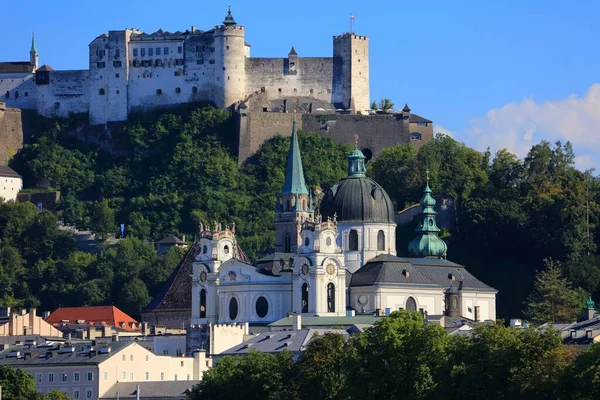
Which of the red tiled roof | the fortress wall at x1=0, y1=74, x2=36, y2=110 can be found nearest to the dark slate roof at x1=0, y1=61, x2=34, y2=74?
the fortress wall at x1=0, y1=74, x2=36, y2=110

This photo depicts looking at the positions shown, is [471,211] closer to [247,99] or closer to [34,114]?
[247,99]

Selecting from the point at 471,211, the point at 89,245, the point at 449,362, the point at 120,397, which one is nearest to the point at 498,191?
the point at 471,211

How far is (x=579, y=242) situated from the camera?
380ft

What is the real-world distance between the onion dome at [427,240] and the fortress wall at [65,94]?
34887 mm

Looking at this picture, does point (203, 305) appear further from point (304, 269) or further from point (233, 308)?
point (304, 269)

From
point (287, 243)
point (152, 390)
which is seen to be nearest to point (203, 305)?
point (287, 243)

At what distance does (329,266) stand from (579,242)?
2030 cm

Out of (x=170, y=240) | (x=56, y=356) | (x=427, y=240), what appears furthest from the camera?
(x=170, y=240)

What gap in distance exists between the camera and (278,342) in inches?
3497

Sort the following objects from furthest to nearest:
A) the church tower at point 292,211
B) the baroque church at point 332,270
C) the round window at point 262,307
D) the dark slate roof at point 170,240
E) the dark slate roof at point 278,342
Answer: the dark slate roof at point 170,240 < the church tower at point 292,211 < the round window at point 262,307 < the baroque church at point 332,270 < the dark slate roof at point 278,342

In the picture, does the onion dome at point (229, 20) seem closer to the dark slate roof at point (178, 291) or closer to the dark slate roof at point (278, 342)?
the dark slate roof at point (178, 291)

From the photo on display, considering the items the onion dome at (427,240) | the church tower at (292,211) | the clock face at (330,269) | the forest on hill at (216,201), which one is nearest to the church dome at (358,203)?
the church tower at (292,211)

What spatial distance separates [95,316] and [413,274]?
1985 centimetres

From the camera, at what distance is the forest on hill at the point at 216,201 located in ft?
387
